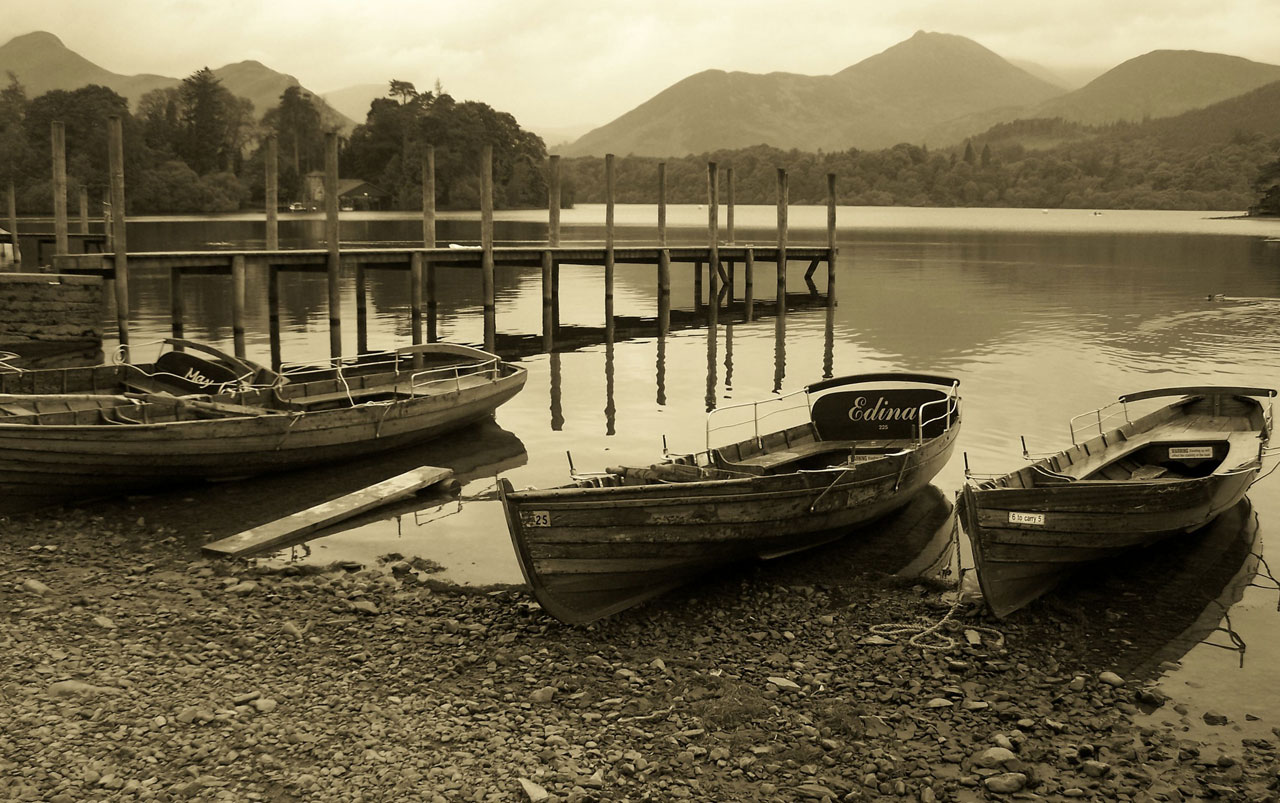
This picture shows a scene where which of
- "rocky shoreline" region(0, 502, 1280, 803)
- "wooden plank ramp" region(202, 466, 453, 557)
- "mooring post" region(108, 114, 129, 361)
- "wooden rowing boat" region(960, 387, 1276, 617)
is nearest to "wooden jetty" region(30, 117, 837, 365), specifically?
"mooring post" region(108, 114, 129, 361)

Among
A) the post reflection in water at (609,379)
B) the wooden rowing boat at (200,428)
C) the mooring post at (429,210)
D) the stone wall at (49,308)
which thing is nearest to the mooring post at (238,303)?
the stone wall at (49,308)

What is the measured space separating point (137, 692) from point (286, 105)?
147 metres

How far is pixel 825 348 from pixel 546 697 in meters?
25.7

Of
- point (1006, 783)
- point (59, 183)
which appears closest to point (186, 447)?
point (1006, 783)

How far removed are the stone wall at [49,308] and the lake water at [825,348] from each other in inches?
214

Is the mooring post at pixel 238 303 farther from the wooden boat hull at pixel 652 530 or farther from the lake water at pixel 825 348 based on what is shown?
the wooden boat hull at pixel 652 530

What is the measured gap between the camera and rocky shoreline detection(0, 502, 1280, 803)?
7.78m

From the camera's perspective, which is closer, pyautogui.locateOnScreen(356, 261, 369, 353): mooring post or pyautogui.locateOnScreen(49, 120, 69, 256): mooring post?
pyautogui.locateOnScreen(49, 120, 69, 256): mooring post

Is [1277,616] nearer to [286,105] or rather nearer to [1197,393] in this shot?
[1197,393]

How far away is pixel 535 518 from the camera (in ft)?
35.0

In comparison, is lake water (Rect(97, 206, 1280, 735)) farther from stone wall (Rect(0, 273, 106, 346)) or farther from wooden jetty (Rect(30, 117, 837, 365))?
stone wall (Rect(0, 273, 106, 346))

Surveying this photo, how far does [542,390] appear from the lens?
2588cm

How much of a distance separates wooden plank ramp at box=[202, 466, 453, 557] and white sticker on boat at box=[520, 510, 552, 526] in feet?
13.5

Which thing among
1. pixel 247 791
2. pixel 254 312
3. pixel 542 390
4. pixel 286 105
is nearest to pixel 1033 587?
pixel 247 791
